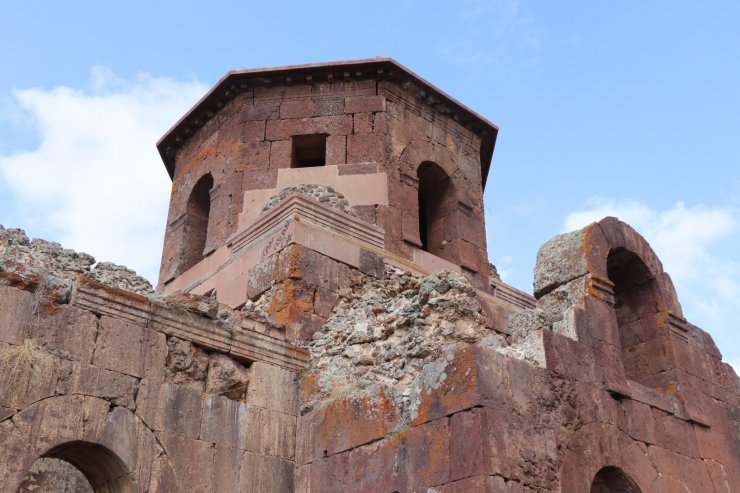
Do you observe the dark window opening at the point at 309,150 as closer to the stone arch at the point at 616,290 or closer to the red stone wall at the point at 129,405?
the stone arch at the point at 616,290

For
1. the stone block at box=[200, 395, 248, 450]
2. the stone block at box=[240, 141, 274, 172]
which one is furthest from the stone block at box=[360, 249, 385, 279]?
the stone block at box=[240, 141, 274, 172]

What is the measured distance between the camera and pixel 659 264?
7.45m

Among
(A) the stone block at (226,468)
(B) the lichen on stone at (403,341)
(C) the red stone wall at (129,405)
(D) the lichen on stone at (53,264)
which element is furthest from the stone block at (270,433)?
(D) the lichen on stone at (53,264)

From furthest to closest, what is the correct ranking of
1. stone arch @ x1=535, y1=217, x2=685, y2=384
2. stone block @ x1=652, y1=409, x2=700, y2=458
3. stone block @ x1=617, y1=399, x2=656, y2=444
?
stone arch @ x1=535, y1=217, x2=685, y2=384, stone block @ x1=652, y1=409, x2=700, y2=458, stone block @ x1=617, y1=399, x2=656, y2=444

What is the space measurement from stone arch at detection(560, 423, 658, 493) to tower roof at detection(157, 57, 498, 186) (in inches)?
240

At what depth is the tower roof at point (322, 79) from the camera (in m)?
10.5

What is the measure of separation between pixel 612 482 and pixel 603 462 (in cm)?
35

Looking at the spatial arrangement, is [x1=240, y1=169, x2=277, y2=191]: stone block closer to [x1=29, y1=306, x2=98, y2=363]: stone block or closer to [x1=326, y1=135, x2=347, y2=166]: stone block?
[x1=326, y1=135, x2=347, y2=166]: stone block

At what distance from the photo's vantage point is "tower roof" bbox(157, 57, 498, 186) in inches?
413

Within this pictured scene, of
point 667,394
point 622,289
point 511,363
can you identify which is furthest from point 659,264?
point 511,363

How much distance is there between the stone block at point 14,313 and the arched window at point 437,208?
5.98 meters

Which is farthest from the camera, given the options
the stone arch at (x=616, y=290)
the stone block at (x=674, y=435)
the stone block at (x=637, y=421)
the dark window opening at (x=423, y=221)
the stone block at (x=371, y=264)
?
the dark window opening at (x=423, y=221)

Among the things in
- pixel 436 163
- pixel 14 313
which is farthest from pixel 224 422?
pixel 436 163

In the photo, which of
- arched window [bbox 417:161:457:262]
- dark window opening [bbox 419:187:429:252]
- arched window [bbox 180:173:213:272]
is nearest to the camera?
arched window [bbox 417:161:457:262]
